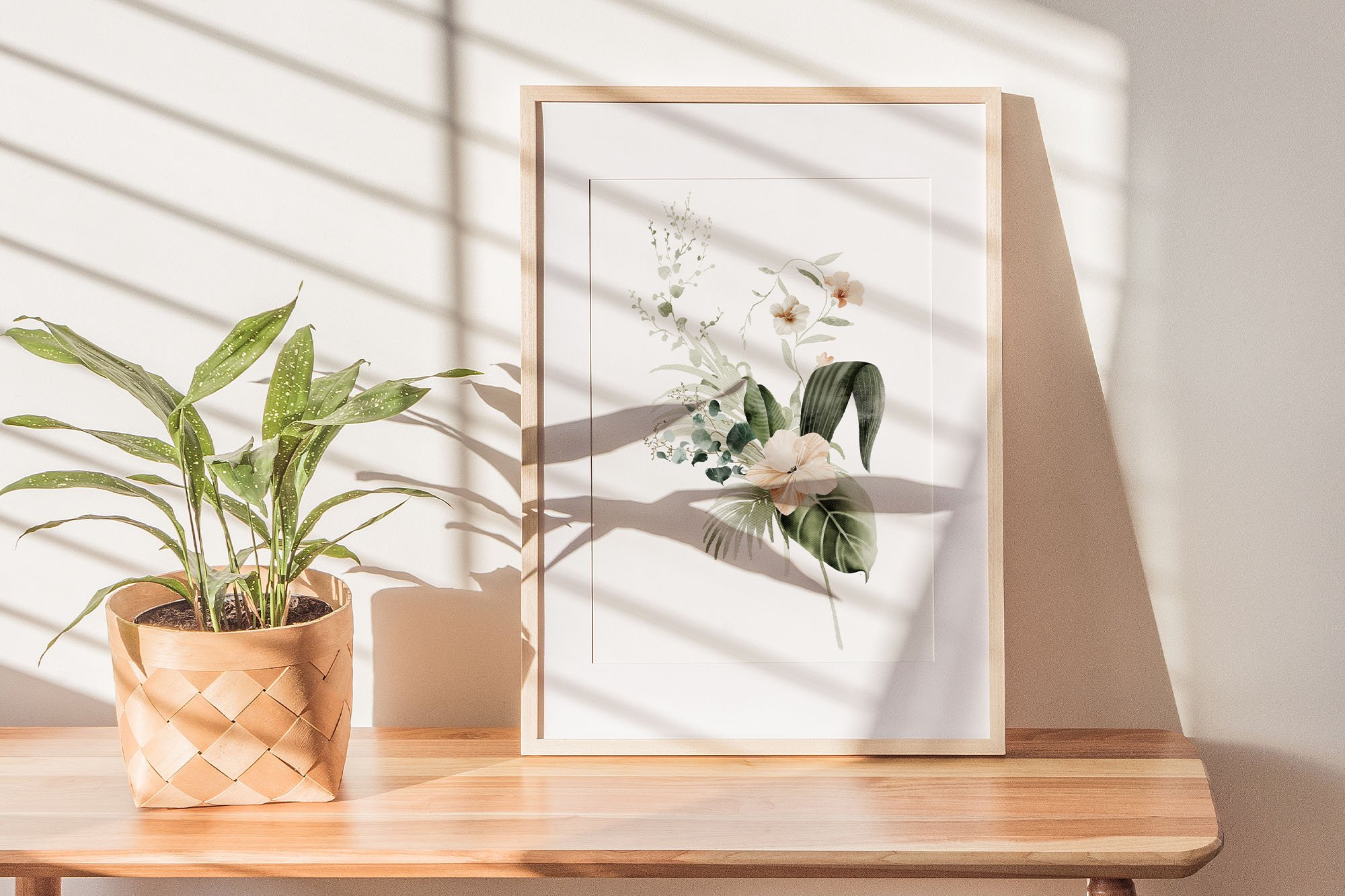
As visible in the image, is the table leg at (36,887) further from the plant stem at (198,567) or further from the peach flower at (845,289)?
the peach flower at (845,289)

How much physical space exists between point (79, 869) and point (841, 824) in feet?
2.09

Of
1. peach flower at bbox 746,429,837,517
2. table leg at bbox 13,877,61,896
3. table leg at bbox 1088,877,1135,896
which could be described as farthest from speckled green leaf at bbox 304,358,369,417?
table leg at bbox 1088,877,1135,896

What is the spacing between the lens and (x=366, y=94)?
101cm

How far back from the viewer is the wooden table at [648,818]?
0.77m

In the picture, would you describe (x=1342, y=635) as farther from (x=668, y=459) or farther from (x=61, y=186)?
(x=61, y=186)

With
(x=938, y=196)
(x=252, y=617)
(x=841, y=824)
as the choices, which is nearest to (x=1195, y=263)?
(x=938, y=196)

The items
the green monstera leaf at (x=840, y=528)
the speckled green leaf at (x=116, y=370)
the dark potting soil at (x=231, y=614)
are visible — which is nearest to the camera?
the speckled green leaf at (x=116, y=370)

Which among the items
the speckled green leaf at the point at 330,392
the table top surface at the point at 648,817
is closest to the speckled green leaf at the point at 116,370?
the speckled green leaf at the point at 330,392

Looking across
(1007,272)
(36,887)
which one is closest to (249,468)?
(36,887)

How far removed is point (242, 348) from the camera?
0.81 metres

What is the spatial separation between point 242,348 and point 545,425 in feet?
0.98

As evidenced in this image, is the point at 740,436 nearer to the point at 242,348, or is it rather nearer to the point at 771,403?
the point at 771,403

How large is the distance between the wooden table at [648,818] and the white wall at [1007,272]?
5.0 inches

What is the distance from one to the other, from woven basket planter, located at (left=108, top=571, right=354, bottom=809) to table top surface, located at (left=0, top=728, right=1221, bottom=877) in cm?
3
